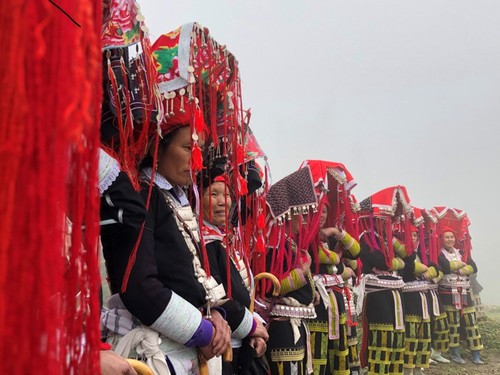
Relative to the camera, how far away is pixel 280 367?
351 centimetres

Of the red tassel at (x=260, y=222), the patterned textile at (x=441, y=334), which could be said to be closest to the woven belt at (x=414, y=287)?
the patterned textile at (x=441, y=334)

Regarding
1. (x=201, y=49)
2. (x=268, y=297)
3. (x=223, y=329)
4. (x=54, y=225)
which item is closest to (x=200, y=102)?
→ (x=201, y=49)

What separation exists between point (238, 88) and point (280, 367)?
2.18 meters

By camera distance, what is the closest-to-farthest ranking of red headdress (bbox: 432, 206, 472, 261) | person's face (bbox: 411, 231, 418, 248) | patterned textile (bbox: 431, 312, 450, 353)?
person's face (bbox: 411, 231, 418, 248) → patterned textile (bbox: 431, 312, 450, 353) → red headdress (bbox: 432, 206, 472, 261)

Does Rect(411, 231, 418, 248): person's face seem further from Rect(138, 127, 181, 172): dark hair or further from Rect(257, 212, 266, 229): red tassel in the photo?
Rect(138, 127, 181, 172): dark hair

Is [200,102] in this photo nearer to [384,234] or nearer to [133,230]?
[133,230]

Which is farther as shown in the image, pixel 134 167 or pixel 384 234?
pixel 384 234

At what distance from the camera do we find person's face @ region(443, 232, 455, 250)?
8.55 m

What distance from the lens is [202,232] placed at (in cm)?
194

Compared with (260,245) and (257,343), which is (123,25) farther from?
(260,245)

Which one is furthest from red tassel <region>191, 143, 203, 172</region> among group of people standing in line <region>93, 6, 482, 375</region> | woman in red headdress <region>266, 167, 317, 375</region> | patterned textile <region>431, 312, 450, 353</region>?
patterned textile <region>431, 312, 450, 353</region>

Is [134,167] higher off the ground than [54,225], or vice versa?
[134,167]

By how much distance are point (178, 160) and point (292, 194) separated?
8.30 feet

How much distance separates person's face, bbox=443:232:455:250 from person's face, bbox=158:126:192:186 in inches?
299
